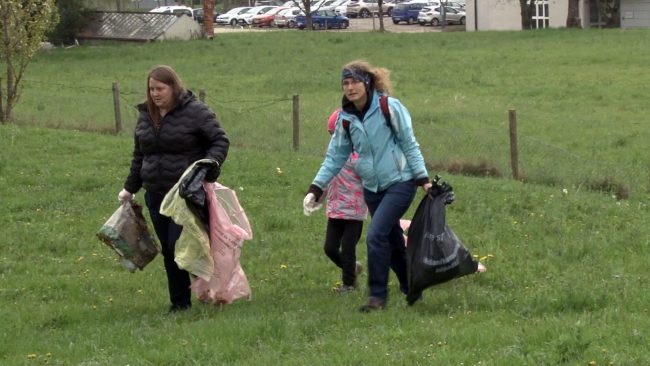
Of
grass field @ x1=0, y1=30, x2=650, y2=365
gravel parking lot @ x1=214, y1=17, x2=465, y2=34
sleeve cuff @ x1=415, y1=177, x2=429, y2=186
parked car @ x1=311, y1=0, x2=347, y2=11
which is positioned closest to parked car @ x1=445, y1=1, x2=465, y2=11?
gravel parking lot @ x1=214, y1=17, x2=465, y2=34

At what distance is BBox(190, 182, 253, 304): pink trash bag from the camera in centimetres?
759

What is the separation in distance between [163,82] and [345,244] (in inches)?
74.3

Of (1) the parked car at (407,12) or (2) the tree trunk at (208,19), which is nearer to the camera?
(2) the tree trunk at (208,19)

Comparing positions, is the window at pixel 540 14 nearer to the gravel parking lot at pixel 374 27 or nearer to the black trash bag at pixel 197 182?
the gravel parking lot at pixel 374 27

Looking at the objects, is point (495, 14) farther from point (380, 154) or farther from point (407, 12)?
point (380, 154)

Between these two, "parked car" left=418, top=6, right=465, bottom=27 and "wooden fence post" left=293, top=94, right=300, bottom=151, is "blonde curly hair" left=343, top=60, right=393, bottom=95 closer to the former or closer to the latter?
"wooden fence post" left=293, top=94, right=300, bottom=151

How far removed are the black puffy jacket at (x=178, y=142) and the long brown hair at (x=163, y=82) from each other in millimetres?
38

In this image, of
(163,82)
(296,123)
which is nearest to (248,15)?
(296,123)

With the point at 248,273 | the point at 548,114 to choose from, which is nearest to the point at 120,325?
the point at 248,273

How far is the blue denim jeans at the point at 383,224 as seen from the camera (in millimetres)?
7273

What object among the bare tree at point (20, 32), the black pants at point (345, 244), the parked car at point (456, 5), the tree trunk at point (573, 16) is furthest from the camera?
the parked car at point (456, 5)

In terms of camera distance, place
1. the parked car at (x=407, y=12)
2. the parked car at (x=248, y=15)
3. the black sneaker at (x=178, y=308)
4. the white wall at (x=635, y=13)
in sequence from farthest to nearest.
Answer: the parked car at (x=248, y=15)
the parked car at (x=407, y=12)
the white wall at (x=635, y=13)
the black sneaker at (x=178, y=308)

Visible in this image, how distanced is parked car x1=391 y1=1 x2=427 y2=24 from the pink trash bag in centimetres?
6059

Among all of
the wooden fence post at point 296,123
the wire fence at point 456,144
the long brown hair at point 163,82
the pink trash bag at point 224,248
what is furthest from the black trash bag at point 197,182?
the wooden fence post at point 296,123
